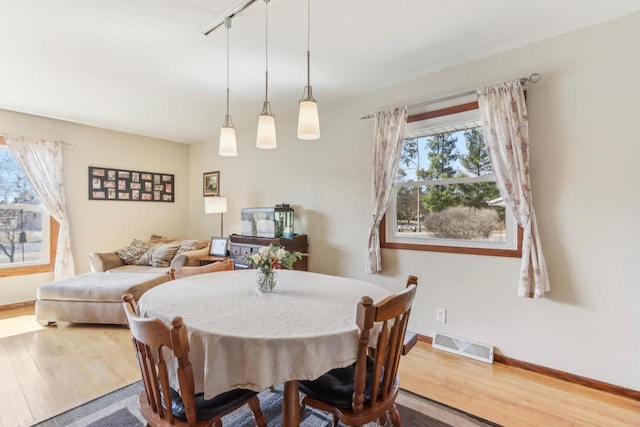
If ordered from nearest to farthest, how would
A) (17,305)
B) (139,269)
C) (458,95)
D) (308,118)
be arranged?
(308,118) < (458,95) < (17,305) < (139,269)

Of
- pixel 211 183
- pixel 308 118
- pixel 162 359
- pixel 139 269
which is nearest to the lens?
pixel 162 359

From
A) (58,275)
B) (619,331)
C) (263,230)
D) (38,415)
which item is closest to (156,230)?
(58,275)

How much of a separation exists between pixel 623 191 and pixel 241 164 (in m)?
4.06

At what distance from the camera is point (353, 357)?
3.81 ft

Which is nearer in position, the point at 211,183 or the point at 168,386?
the point at 168,386

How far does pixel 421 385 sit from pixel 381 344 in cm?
127

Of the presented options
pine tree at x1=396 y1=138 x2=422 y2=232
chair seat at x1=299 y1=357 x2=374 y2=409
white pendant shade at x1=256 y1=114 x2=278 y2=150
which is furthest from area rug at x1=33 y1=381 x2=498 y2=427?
white pendant shade at x1=256 y1=114 x2=278 y2=150

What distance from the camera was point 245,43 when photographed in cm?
229

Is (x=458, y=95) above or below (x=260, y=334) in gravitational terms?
above

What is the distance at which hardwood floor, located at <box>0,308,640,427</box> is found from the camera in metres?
1.83

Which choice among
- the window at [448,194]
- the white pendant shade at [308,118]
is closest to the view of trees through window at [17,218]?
the white pendant shade at [308,118]

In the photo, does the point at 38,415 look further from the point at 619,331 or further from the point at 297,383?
the point at 619,331

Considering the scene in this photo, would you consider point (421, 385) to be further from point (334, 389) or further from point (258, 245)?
point (258, 245)

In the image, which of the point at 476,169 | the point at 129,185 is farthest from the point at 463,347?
the point at 129,185
